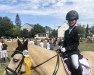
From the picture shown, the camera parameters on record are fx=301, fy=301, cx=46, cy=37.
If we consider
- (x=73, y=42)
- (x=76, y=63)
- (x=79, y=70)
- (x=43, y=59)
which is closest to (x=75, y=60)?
(x=76, y=63)

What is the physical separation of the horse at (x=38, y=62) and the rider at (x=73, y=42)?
320 millimetres

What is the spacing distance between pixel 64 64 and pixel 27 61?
1.05 metres

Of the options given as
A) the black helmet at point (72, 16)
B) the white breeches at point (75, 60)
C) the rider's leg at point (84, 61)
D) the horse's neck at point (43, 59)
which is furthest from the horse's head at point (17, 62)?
the rider's leg at point (84, 61)

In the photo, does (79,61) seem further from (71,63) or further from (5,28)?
(5,28)

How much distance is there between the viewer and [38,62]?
25.4 ft

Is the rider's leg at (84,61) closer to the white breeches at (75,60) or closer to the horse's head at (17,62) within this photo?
the white breeches at (75,60)

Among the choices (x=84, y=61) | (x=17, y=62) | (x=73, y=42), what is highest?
(x=73, y=42)

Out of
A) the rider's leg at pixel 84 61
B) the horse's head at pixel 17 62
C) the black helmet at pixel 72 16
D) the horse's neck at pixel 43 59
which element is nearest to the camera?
the horse's head at pixel 17 62

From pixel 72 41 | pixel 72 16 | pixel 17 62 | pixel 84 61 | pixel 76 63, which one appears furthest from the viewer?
pixel 84 61

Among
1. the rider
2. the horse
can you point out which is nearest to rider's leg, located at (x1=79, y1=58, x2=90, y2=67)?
the rider

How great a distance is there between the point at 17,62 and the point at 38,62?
1.97 feet

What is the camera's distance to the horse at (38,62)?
24.3 feet

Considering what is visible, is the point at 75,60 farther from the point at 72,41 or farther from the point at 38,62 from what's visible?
the point at 38,62

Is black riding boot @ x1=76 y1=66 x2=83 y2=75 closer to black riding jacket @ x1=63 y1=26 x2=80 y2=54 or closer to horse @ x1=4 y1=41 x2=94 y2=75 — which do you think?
horse @ x1=4 y1=41 x2=94 y2=75
